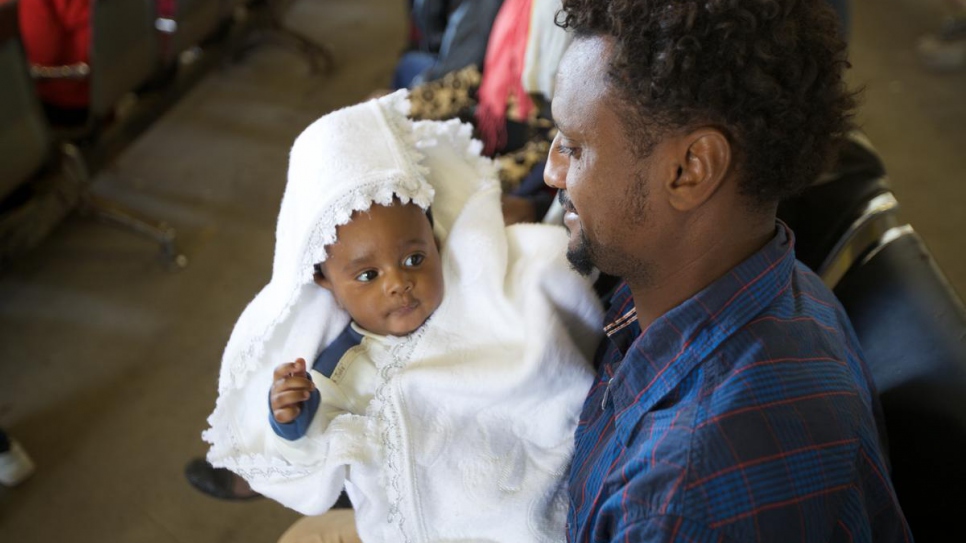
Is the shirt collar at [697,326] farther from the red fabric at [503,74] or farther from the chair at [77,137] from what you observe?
the chair at [77,137]

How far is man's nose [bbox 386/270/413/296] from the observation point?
1317mm

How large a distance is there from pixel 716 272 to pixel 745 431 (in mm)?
240

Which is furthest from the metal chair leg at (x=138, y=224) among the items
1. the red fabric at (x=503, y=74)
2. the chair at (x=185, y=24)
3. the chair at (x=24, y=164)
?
the red fabric at (x=503, y=74)

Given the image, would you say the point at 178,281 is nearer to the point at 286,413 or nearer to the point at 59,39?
the point at 59,39

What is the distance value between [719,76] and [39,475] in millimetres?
2076

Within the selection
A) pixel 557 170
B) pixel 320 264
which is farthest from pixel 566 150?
pixel 320 264

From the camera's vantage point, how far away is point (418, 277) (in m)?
1.36

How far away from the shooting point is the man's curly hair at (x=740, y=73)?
2.81 feet

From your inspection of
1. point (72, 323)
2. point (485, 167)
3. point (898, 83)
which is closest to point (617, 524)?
point (485, 167)

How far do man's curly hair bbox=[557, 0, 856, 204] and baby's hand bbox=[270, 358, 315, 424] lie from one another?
26.5 inches

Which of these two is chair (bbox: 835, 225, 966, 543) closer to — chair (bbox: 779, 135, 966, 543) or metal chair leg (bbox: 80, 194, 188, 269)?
chair (bbox: 779, 135, 966, 543)

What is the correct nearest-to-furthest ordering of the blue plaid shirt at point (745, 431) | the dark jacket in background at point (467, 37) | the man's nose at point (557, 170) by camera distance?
1. the blue plaid shirt at point (745, 431)
2. the man's nose at point (557, 170)
3. the dark jacket in background at point (467, 37)

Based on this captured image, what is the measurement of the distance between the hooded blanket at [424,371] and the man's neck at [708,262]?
0.31 meters

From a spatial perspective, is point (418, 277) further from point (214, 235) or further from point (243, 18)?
point (243, 18)
